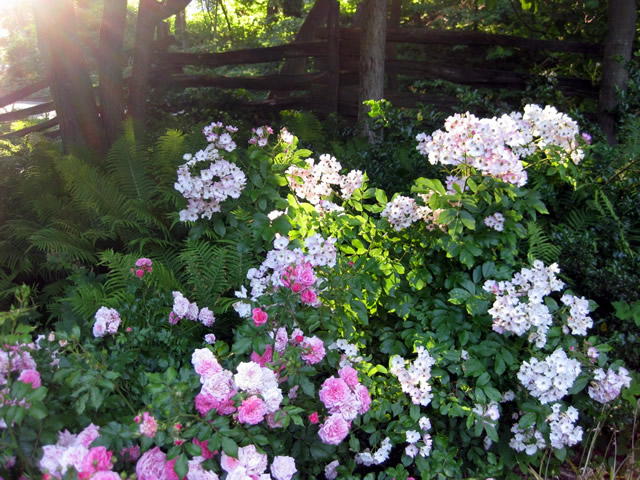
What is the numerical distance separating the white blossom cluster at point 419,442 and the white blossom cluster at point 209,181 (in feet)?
4.35

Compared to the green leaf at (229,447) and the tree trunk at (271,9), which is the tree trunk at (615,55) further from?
the tree trunk at (271,9)

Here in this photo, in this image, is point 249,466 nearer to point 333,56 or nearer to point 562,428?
point 562,428

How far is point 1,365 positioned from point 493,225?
1890 millimetres

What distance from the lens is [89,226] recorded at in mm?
3457

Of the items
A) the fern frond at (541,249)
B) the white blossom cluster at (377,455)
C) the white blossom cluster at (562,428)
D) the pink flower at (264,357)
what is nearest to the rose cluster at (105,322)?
the pink flower at (264,357)

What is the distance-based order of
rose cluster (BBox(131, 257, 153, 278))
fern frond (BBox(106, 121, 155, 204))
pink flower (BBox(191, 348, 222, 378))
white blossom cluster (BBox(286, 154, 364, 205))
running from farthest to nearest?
1. fern frond (BBox(106, 121, 155, 204))
2. white blossom cluster (BBox(286, 154, 364, 205))
3. rose cluster (BBox(131, 257, 153, 278))
4. pink flower (BBox(191, 348, 222, 378))

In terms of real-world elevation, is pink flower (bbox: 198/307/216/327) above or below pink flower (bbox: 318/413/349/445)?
above

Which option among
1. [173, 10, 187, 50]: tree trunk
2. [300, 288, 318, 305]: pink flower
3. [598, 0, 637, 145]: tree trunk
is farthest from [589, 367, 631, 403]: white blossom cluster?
[173, 10, 187, 50]: tree trunk

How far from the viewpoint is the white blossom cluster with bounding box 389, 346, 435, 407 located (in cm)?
204

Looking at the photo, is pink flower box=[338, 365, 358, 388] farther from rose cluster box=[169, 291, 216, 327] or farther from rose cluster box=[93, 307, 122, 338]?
rose cluster box=[93, 307, 122, 338]

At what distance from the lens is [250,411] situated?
1532 mm

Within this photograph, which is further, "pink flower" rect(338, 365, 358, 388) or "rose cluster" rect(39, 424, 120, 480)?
"pink flower" rect(338, 365, 358, 388)

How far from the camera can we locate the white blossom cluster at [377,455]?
2.00m

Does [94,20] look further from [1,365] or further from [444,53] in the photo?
[1,365]
